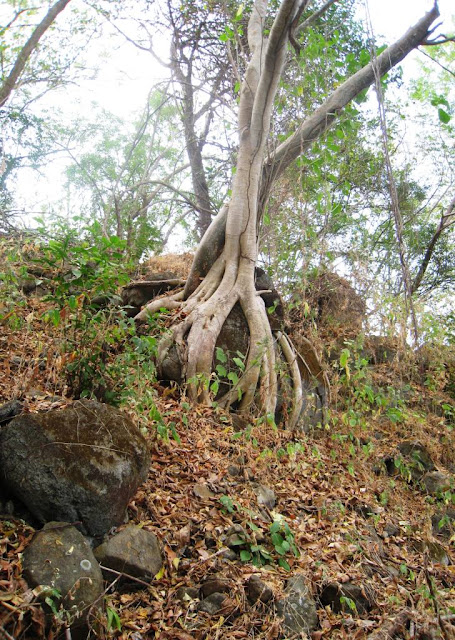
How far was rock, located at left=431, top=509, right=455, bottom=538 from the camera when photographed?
171 inches

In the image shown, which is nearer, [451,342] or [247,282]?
[247,282]

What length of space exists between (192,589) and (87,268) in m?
2.20

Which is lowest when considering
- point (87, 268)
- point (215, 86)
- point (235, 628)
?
point (235, 628)

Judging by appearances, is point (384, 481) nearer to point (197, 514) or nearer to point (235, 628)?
point (197, 514)

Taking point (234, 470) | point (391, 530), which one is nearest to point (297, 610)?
point (234, 470)

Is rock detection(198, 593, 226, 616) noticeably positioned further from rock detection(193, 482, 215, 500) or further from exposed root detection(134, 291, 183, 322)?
exposed root detection(134, 291, 183, 322)

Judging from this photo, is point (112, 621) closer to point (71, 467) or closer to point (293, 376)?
point (71, 467)

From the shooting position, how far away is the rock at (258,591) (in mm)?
2645

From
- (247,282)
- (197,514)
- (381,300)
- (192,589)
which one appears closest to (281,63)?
(247,282)

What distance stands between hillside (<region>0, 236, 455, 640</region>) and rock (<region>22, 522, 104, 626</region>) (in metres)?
0.07

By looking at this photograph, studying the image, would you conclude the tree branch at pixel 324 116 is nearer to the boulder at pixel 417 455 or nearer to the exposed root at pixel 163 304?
the exposed root at pixel 163 304

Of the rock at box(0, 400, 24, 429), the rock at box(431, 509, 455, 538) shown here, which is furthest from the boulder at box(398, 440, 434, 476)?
the rock at box(0, 400, 24, 429)

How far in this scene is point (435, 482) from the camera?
5000mm

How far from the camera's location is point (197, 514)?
314 centimetres
